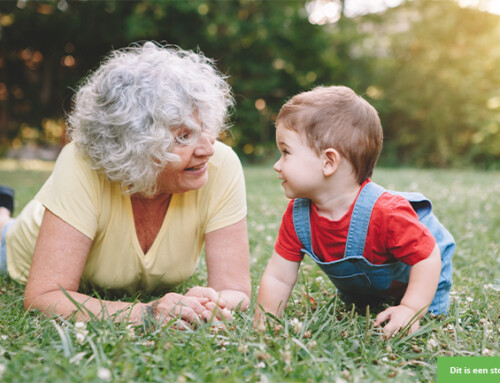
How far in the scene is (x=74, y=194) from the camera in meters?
2.23

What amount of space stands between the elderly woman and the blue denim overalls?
1.43 feet

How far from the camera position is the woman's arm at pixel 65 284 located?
2.05m

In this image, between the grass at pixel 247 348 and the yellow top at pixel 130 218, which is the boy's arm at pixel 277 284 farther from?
the yellow top at pixel 130 218

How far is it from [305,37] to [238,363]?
18331 millimetres

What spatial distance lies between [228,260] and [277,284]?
1.14 ft

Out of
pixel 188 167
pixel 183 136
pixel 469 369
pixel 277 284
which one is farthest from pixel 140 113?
pixel 469 369

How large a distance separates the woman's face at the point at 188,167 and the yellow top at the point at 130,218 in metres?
0.20

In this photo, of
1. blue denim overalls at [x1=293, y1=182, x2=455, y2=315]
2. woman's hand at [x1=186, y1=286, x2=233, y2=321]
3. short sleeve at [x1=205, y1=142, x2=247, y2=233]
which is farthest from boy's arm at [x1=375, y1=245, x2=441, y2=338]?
short sleeve at [x1=205, y1=142, x2=247, y2=233]

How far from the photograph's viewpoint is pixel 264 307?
2193mm

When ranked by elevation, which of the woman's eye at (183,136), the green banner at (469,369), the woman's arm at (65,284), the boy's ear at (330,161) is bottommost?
the green banner at (469,369)

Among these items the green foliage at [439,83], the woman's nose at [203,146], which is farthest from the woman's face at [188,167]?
the green foliage at [439,83]

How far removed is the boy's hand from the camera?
1916 millimetres

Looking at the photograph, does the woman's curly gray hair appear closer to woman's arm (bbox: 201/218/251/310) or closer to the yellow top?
the yellow top

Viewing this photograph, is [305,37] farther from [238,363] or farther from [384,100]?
[238,363]
